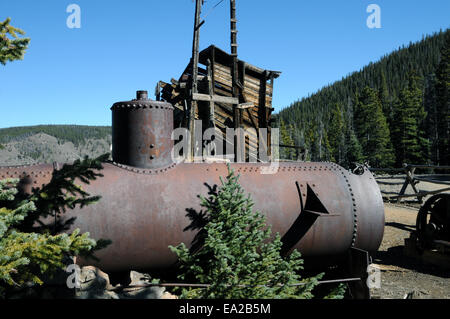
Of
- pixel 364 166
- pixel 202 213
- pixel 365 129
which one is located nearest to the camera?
pixel 202 213

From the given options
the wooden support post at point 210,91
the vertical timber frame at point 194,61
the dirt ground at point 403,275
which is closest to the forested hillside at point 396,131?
the wooden support post at point 210,91

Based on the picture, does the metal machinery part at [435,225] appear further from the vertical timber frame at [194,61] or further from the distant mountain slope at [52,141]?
the distant mountain slope at [52,141]

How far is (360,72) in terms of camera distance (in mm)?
135125

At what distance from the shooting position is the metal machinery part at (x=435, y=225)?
26.2 feet

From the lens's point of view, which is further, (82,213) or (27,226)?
(82,213)

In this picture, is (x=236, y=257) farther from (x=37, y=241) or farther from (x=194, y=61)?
(x=194, y=61)

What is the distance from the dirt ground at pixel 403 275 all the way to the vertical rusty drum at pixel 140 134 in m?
4.63

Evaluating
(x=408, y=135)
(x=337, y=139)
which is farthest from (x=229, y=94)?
(x=337, y=139)

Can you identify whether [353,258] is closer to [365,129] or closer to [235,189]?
[235,189]

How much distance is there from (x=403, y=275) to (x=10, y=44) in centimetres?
822

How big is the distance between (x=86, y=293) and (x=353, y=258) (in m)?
4.25

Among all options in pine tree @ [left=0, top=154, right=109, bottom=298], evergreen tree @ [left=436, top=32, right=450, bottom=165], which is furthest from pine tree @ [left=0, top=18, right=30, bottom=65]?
evergreen tree @ [left=436, top=32, right=450, bottom=165]
